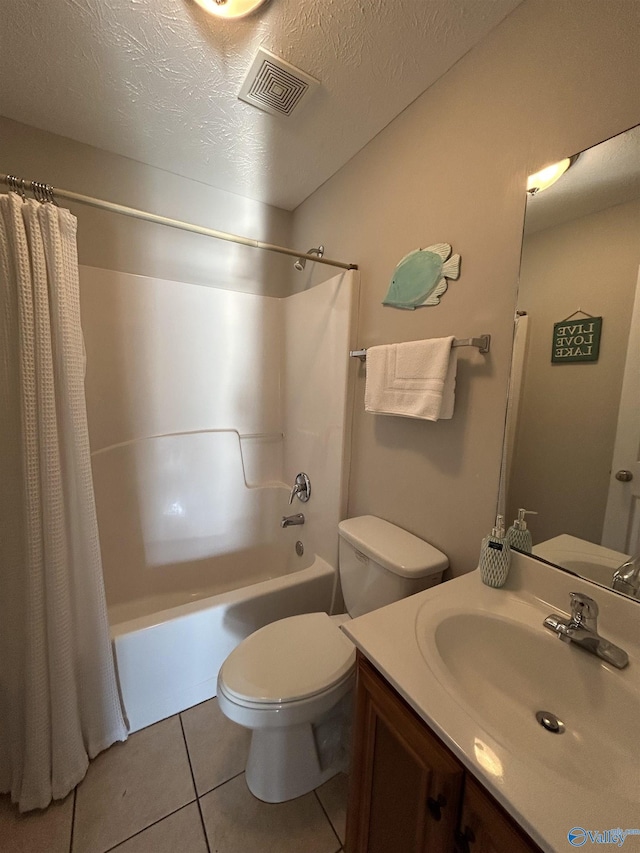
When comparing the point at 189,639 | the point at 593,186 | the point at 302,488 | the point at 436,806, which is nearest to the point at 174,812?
the point at 189,639

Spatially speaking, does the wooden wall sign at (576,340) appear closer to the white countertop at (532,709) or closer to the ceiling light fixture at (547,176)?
the ceiling light fixture at (547,176)

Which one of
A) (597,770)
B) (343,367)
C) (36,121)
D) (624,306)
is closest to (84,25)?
(36,121)

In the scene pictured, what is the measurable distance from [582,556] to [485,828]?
596 millimetres

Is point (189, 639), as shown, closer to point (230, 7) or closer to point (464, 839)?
point (464, 839)

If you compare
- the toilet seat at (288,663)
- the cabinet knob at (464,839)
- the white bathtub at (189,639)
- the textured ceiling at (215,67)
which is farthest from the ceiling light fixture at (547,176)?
the white bathtub at (189,639)

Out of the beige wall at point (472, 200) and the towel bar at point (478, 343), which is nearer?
the beige wall at point (472, 200)

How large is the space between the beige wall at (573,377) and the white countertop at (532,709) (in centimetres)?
14

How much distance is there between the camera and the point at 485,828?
1.73ft

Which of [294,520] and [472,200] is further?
[294,520]

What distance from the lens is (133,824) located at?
1.05 meters

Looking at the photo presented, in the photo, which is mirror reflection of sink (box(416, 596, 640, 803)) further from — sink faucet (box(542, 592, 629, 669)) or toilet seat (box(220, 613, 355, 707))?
toilet seat (box(220, 613, 355, 707))

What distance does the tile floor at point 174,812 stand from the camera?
101 cm

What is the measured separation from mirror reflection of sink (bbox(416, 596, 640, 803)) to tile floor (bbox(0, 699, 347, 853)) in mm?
800

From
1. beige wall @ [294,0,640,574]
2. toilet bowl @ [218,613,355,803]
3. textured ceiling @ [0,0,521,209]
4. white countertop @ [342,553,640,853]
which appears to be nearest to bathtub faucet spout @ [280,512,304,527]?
beige wall @ [294,0,640,574]
